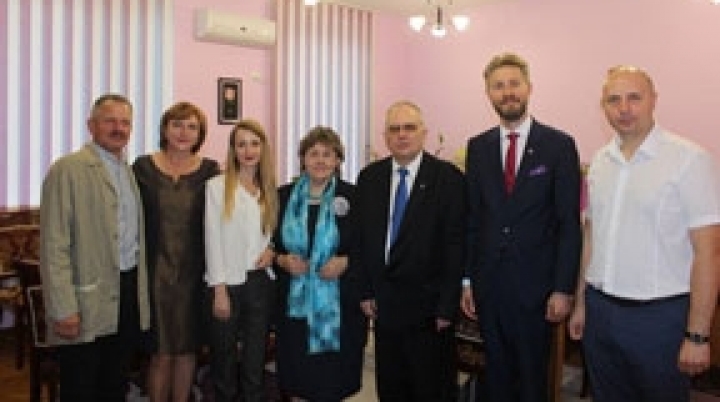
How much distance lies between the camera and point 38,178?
5.14 meters

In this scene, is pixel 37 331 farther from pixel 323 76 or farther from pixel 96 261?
pixel 323 76

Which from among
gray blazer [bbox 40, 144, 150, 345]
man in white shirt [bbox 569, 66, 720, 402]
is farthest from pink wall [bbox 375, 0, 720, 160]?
gray blazer [bbox 40, 144, 150, 345]

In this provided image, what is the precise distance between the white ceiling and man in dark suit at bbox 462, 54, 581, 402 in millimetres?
4692

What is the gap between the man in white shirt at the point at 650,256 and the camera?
211cm

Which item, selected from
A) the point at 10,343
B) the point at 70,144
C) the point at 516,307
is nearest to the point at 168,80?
the point at 70,144

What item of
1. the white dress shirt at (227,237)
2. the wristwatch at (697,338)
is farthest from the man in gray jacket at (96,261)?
the wristwatch at (697,338)

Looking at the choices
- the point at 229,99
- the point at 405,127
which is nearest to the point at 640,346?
the point at 405,127

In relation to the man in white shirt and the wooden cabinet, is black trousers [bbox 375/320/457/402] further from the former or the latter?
the wooden cabinet

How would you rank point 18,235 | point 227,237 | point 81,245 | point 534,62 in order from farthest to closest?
point 534,62
point 18,235
point 227,237
point 81,245

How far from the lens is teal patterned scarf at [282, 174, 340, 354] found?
9.34 feet

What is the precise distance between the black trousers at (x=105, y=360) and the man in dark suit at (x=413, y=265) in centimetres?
95

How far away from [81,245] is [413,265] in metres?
1.26

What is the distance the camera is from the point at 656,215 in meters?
2.16

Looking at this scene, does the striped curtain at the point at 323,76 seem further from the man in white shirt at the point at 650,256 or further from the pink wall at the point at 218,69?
the man in white shirt at the point at 650,256
